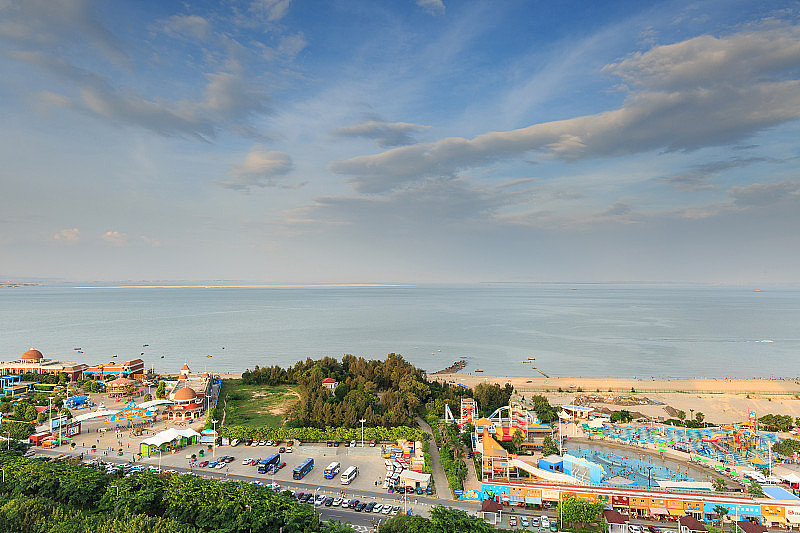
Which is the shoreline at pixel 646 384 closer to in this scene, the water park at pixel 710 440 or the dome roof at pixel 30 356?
the water park at pixel 710 440

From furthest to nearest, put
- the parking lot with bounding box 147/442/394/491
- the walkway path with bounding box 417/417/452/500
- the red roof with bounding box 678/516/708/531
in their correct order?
1. the parking lot with bounding box 147/442/394/491
2. the walkway path with bounding box 417/417/452/500
3. the red roof with bounding box 678/516/708/531

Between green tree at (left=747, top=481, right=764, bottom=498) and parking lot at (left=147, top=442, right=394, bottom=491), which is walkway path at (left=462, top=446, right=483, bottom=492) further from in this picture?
green tree at (left=747, top=481, right=764, bottom=498)

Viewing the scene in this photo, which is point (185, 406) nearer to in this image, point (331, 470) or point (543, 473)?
point (331, 470)

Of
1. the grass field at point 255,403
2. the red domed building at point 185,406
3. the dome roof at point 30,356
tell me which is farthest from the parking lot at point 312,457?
the dome roof at point 30,356

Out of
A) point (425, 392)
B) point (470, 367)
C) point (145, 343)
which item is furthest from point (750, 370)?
point (145, 343)

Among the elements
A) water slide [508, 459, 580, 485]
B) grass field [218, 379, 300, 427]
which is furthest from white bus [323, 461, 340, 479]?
water slide [508, 459, 580, 485]
